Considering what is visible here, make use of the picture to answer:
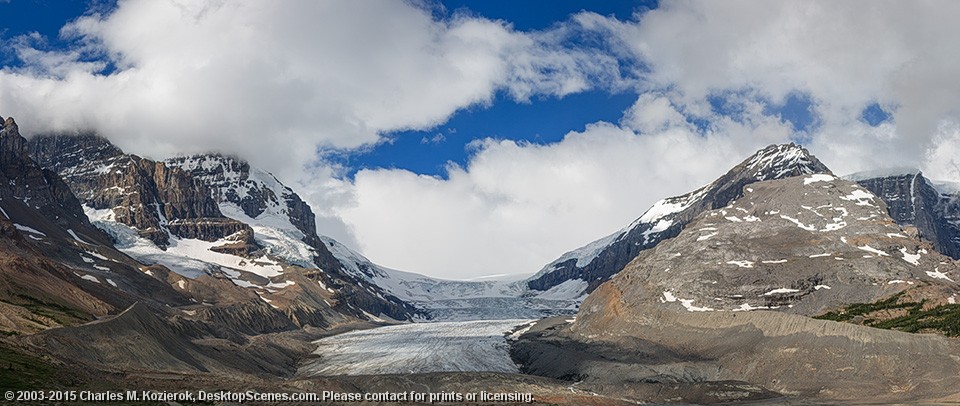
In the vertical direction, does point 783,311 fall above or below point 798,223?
below

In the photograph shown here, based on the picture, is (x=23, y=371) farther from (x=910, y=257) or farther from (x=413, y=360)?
(x=910, y=257)

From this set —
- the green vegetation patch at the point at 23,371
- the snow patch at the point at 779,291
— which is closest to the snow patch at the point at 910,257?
the snow patch at the point at 779,291

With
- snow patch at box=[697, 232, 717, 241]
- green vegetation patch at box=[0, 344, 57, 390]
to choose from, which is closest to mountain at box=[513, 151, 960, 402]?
snow patch at box=[697, 232, 717, 241]

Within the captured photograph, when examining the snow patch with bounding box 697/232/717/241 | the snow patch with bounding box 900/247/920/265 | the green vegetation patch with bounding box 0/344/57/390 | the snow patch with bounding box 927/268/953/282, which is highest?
the snow patch with bounding box 697/232/717/241

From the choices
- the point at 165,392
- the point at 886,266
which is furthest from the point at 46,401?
the point at 886,266

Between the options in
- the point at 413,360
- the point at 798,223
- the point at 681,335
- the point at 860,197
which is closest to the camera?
the point at 681,335

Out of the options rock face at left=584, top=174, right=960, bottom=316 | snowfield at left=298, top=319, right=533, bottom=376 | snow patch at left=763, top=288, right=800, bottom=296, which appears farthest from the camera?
snow patch at left=763, top=288, right=800, bottom=296

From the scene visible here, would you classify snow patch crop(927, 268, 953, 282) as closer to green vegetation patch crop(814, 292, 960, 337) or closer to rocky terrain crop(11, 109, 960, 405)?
rocky terrain crop(11, 109, 960, 405)

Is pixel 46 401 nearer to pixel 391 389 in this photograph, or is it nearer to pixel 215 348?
pixel 391 389

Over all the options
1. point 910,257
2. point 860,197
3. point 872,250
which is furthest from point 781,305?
point 860,197
